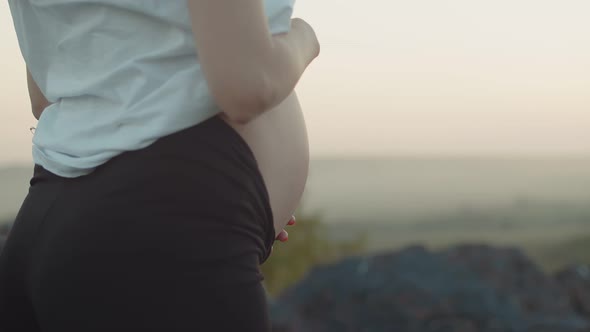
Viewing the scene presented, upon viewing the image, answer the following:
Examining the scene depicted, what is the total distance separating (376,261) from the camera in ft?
17.7

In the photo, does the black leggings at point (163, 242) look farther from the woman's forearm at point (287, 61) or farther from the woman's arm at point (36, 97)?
the woman's arm at point (36, 97)

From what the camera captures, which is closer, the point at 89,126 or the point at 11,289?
the point at 89,126

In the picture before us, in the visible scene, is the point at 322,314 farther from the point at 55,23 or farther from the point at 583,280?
the point at 55,23

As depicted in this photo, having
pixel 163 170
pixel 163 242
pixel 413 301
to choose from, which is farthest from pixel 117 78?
pixel 413 301

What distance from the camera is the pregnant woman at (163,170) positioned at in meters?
1.37

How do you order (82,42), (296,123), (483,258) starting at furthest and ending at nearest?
1. (483,258)
2. (296,123)
3. (82,42)

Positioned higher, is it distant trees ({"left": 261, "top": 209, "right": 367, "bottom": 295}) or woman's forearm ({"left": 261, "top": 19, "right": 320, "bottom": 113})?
woman's forearm ({"left": 261, "top": 19, "right": 320, "bottom": 113})

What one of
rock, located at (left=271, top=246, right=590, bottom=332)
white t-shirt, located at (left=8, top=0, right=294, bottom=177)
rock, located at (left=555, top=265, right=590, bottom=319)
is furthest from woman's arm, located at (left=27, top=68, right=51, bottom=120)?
rock, located at (left=555, top=265, right=590, bottom=319)

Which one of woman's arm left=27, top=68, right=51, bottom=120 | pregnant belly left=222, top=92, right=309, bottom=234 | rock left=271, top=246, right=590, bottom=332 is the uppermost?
pregnant belly left=222, top=92, right=309, bottom=234

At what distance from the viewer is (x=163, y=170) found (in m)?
1.39

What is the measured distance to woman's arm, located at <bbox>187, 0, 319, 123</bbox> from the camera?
→ 1.33m

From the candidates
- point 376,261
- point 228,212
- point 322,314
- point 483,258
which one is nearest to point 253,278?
point 228,212

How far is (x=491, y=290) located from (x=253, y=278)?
4073 mm

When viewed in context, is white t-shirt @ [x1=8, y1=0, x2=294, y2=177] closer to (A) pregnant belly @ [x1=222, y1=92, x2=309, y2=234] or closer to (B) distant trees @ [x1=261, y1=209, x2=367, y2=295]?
(A) pregnant belly @ [x1=222, y1=92, x2=309, y2=234]
